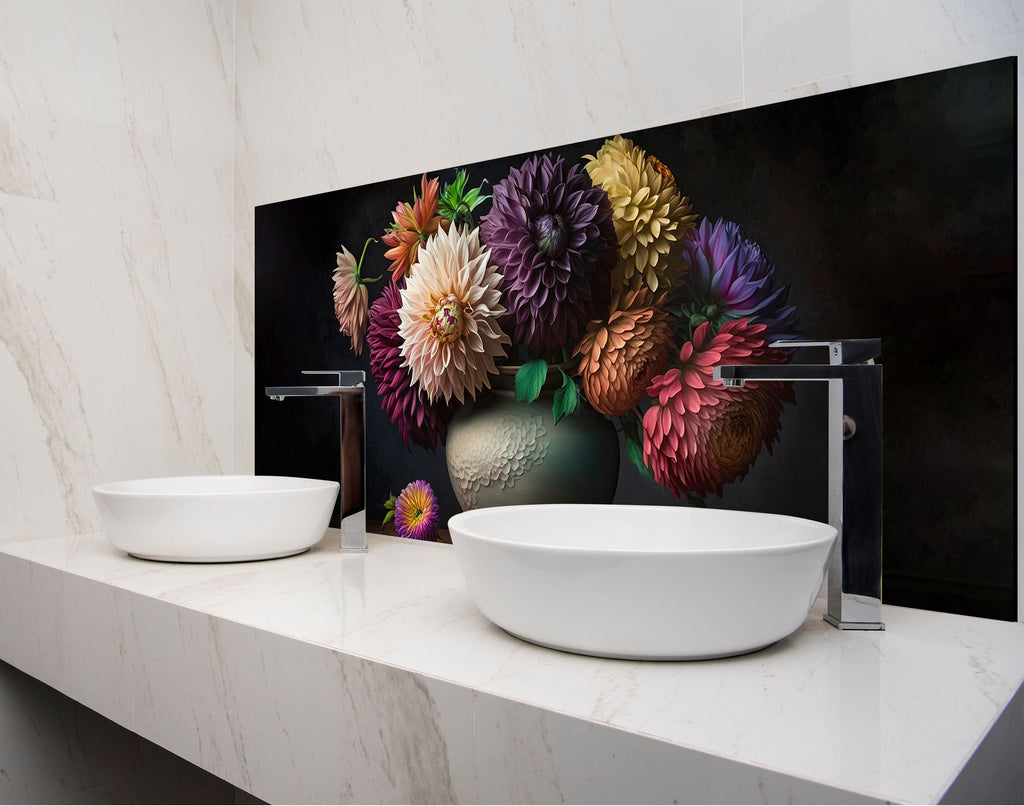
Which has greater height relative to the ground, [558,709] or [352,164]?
[352,164]

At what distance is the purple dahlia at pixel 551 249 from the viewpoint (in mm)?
1368

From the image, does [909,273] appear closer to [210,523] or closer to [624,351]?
[624,351]

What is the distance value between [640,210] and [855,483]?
22.5 inches

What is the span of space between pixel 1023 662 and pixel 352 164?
1.49 m

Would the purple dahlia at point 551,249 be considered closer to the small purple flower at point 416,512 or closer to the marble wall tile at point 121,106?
the small purple flower at point 416,512

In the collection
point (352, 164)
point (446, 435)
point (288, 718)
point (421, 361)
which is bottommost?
point (288, 718)

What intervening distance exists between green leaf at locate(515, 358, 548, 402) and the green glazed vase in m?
0.01

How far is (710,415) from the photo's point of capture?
124 centimetres

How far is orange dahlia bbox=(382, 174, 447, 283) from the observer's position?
1592 mm

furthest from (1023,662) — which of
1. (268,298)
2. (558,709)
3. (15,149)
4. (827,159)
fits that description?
(15,149)

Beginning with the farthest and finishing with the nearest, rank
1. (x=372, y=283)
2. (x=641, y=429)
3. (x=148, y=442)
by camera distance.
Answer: (x=148, y=442), (x=372, y=283), (x=641, y=429)

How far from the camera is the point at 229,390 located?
202 cm

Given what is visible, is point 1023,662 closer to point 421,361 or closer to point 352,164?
point 421,361

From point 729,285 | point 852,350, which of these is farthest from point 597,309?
point 852,350
